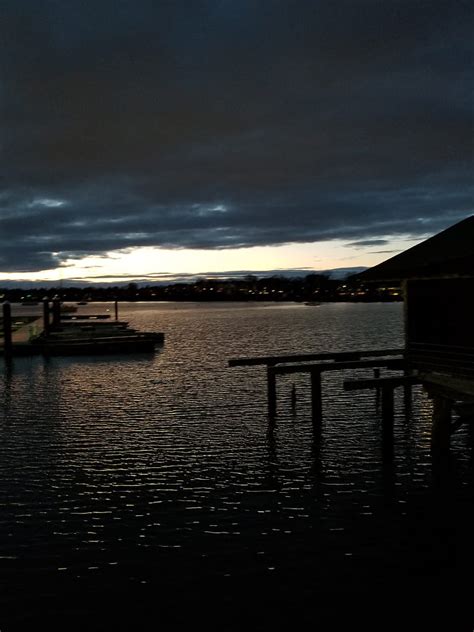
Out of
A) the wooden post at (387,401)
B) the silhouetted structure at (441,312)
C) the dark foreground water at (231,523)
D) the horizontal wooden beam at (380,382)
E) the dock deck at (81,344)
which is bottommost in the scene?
the dark foreground water at (231,523)

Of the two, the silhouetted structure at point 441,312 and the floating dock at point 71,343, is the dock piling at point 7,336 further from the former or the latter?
the silhouetted structure at point 441,312

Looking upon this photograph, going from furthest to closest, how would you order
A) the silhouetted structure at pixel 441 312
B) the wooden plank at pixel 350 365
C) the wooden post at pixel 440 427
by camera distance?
the wooden plank at pixel 350 365 → the wooden post at pixel 440 427 → the silhouetted structure at pixel 441 312

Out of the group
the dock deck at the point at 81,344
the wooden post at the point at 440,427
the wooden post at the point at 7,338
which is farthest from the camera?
the dock deck at the point at 81,344

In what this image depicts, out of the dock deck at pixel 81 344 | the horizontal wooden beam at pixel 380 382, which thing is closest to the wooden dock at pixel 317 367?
the horizontal wooden beam at pixel 380 382

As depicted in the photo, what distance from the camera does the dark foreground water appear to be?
952 cm

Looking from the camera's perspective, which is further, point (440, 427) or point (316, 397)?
point (316, 397)

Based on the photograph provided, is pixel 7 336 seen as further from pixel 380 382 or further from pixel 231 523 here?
pixel 231 523

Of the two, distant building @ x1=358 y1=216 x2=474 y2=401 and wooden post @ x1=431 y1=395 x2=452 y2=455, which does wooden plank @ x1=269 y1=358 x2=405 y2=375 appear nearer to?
distant building @ x1=358 y1=216 x2=474 y2=401

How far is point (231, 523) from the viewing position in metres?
13.0

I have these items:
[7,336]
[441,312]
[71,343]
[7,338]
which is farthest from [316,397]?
[7,336]

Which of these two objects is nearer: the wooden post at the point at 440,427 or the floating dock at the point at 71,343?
the wooden post at the point at 440,427

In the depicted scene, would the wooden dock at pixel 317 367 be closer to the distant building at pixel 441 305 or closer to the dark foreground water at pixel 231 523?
the dark foreground water at pixel 231 523

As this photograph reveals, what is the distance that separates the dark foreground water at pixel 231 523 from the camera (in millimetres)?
9516

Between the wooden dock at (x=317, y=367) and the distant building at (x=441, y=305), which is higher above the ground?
the distant building at (x=441, y=305)
